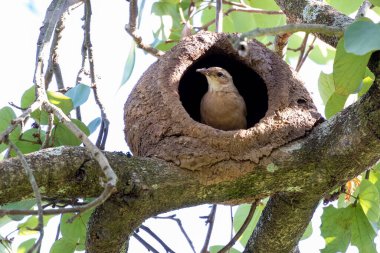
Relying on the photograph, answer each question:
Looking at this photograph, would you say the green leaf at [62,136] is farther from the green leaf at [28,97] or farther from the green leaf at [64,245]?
the green leaf at [64,245]

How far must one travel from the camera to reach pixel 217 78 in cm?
538

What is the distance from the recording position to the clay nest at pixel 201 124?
12.9 ft

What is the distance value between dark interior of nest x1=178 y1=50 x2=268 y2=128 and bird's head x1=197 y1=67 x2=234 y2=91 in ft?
0.31

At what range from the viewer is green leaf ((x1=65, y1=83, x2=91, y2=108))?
13.0 feet

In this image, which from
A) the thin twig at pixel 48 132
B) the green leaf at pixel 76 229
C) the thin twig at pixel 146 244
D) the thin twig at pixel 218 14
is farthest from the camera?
the thin twig at pixel 218 14

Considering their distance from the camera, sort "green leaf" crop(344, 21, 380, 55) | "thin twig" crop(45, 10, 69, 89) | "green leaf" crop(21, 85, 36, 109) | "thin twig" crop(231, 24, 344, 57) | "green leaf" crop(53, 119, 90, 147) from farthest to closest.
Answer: "thin twig" crop(45, 10, 69, 89) < "green leaf" crop(21, 85, 36, 109) < "green leaf" crop(53, 119, 90, 147) < "green leaf" crop(344, 21, 380, 55) < "thin twig" crop(231, 24, 344, 57)

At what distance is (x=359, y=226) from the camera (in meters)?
4.11

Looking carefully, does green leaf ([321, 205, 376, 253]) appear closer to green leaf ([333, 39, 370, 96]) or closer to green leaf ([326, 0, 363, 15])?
green leaf ([333, 39, 370, 96])

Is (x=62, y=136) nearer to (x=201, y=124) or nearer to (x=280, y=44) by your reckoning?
(x=201, y=124)

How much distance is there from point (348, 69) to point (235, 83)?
2507mm

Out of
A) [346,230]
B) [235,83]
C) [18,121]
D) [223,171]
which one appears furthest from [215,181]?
[235,83]

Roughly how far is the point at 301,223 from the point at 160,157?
0.88 m

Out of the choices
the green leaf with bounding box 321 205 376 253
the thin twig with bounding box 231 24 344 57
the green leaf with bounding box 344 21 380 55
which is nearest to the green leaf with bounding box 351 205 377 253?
the green leaf with bounding box 321 205 376 253

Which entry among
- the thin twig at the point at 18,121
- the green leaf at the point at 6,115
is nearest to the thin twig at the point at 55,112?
the thin twig at the point at 18,121
